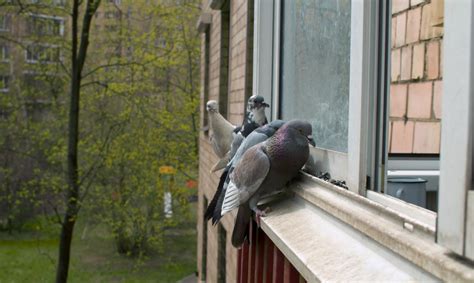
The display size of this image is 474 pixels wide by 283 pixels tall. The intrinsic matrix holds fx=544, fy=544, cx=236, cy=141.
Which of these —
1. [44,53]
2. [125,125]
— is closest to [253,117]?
[44,53]

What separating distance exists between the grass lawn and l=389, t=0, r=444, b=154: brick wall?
13.1 metres

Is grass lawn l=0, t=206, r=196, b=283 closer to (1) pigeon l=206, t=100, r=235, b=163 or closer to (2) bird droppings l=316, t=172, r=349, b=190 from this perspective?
(1) pigeon l=206, t=100, r=235, b=163

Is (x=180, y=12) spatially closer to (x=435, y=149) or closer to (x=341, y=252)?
(x=435, y=149)

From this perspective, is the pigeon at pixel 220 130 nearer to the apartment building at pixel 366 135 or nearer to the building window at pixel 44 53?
the apartment building at pixel 366 135

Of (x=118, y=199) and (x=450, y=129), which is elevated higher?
(x=450, y=129)

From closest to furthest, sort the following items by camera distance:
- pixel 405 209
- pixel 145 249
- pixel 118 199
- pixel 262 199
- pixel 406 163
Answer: pixel 405 209 → pixel 262 199 → pixel 406 163 → pixel 118 199 → pixel 145 249

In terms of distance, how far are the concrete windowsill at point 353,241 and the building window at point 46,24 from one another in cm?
1226

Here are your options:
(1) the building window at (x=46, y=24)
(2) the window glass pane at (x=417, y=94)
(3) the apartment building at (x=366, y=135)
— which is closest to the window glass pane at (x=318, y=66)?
(3) the apartment building at (x=366, y=135)

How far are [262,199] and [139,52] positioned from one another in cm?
1554

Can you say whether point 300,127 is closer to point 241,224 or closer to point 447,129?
point 241,224

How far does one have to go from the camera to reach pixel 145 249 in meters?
18.1

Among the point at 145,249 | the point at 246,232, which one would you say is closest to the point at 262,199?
the point at 246,232

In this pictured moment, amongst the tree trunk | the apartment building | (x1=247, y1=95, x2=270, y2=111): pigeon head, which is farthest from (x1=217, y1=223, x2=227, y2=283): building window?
the tree trunk

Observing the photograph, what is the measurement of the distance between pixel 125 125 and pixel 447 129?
48.4 ft
